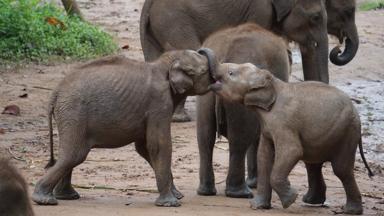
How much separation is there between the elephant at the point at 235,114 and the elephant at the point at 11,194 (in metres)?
2.36

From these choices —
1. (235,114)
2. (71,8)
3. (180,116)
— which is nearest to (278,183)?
(235,114)

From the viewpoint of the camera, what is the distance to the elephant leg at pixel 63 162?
7316 millimetres

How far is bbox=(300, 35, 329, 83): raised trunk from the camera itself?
10.8 m

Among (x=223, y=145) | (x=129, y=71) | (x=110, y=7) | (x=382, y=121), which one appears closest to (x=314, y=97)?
(x=129, y=71)

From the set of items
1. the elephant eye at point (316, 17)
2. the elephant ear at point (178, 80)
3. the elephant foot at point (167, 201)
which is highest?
the elephant ear at point (178, 80)

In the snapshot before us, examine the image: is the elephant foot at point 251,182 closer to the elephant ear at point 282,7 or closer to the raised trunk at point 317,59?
the raised trunk at point 317,59

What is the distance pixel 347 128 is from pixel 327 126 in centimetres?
14

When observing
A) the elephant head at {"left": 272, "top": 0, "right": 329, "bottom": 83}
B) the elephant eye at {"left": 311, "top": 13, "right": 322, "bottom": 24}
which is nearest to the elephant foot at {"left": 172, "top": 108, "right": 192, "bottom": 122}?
the elephant head at {"left": 272, "top": 0, "right": 329, "bottom": 83}

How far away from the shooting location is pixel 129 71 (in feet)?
24.7

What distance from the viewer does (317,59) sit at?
10.8 meters

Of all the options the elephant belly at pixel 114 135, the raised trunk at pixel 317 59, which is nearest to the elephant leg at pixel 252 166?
the elephant belly at pixel 114 135

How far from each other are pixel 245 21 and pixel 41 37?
387cm

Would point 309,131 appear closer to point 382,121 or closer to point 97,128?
point 97,128

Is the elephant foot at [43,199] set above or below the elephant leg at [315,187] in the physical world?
above
